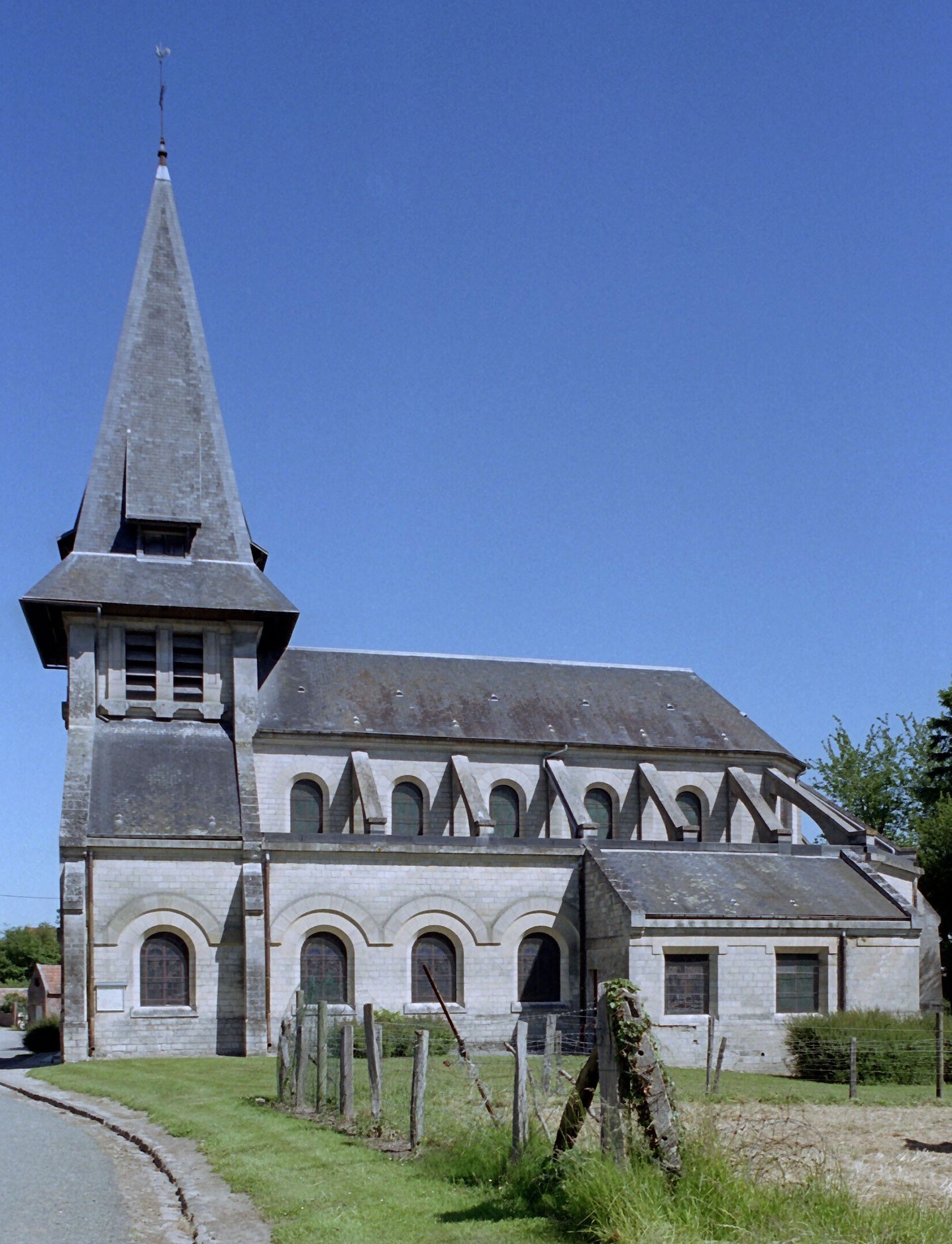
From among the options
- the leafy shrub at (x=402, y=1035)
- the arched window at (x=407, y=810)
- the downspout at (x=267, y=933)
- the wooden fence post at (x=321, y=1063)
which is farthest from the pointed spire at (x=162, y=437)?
the wooden fence post at (x=321, y=1063)

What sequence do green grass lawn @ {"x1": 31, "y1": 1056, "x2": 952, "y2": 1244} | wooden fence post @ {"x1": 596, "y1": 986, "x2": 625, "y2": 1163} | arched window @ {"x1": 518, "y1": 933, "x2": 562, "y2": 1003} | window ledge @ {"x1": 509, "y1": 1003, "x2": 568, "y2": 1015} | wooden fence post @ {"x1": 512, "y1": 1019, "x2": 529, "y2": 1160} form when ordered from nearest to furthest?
green grass lawn @ {"x1": 31, "y1": 1056, "x2": 952, "y2": 1244}
wooden fence post @ {"x1": 596, "y1": 986, "x2": 625, "y2": 1163}
wooden fence post @ {"x1": 512, "y1": 1019, "x2": 529, "y2": 1160}
window ledge @ {"x1": 509, "y1": 1003, "x2": 568, "y2": 1015}
arched window @ {"x1": 518, "y1": 933, "x2": 562, "y2": 1003}

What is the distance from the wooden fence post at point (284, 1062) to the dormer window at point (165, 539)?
18172mm

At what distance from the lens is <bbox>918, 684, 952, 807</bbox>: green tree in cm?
5119

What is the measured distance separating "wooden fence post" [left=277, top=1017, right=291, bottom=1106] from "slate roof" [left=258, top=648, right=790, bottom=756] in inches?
658

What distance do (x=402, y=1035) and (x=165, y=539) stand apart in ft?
47.6

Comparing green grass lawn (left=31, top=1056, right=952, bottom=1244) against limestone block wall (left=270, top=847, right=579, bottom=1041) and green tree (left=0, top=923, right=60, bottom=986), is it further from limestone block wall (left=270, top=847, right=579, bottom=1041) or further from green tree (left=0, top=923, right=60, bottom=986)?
green tree (left=0, top=923, right=60, bottom=986)

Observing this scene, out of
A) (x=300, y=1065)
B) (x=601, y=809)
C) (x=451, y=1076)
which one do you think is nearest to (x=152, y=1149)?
(x=300, y=1065)

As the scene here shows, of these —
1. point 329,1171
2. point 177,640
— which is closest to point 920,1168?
point 329,1171

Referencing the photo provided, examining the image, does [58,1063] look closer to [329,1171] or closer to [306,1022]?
[306,1022]

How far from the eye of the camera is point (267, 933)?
29656 millimetres

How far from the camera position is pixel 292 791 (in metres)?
34.8

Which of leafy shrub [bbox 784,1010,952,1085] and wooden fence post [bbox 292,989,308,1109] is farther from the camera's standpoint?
leafy shrub [bbox 784,1010,952,1085]

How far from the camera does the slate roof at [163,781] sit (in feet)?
96.7

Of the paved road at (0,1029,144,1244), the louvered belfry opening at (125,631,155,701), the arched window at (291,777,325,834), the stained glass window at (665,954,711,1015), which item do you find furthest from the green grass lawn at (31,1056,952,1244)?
the arched window at (291,777,325,834)
